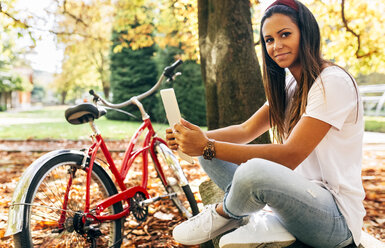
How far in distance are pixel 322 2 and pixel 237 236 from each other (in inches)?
245

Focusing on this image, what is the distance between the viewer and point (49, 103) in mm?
62562

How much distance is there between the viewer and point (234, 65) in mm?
3168

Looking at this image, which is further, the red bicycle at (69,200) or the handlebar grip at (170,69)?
the handlebar grip at (170,69)

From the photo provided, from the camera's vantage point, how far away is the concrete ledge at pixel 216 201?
1674 millimetres

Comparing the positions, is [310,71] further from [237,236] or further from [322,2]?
[322,2]

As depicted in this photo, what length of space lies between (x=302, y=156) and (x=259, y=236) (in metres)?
0.41

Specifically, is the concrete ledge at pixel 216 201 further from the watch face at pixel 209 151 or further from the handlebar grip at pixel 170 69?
the handlebar grip at pixel 170 69

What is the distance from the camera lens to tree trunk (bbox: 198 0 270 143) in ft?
10.4

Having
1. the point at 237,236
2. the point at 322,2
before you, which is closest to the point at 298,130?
the point at 237,236

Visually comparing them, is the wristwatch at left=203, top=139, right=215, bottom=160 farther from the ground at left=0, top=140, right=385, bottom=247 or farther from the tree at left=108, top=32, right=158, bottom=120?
the tree at left=108, top=32, right=158, bottom=120

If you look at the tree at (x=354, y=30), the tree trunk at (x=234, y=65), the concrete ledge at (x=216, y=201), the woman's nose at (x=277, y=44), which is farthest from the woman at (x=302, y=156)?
the tree at (x=354, y=30)

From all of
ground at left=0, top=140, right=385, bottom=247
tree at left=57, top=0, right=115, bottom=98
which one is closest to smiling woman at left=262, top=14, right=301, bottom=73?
ground at left=0, top=140, right=385, bottom=247

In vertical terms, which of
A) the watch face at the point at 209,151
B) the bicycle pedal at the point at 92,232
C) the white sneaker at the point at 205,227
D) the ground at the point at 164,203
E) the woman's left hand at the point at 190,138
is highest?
the woman's left hand at the point at 190,138

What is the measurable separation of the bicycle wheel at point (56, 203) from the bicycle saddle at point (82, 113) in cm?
25
